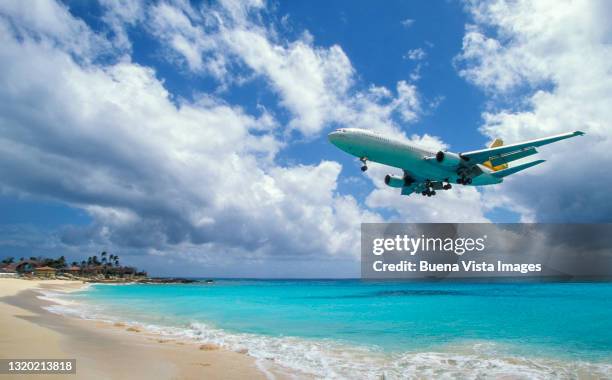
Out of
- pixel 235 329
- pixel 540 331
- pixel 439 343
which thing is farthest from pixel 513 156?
pixel 235 329

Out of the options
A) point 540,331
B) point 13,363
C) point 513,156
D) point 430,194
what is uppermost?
point 513,156

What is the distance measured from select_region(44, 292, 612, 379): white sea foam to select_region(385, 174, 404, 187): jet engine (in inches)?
1009

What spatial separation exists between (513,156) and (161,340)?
3789 centimetres

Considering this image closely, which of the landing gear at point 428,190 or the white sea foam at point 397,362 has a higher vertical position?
the landing gear at point 428,190

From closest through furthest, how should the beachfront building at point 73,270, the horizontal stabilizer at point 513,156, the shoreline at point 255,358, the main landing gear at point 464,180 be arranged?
1. the shoreline at point 255,358
2. the horizontal stabilizer at point 513,156
3. the main landing gear at point 464,180
4. the beachfront building at point 73,270

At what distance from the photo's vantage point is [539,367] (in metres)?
19.5

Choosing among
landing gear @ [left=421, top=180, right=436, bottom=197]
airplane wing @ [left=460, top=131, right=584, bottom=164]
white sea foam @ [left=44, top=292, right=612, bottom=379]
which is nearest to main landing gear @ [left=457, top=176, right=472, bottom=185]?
airplane wing @ [left=460, top=131, right=584, bottom=164]

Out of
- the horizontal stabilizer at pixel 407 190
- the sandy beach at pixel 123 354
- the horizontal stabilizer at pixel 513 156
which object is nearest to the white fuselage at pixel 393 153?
the horizontal stabilizer at pixel 513 156

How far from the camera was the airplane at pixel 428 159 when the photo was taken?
35.1 metres

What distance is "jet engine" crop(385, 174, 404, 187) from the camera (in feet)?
159

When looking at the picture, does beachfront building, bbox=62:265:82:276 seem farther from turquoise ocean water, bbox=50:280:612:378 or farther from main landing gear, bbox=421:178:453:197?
main landing gear, bbox=421:178:453:197

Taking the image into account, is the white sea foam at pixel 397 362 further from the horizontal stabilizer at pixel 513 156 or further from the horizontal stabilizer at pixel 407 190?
the horizontal stabilizer at pixel 407 190

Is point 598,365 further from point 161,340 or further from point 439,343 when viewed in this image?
point 161,340

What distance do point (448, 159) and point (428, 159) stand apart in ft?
6.32
